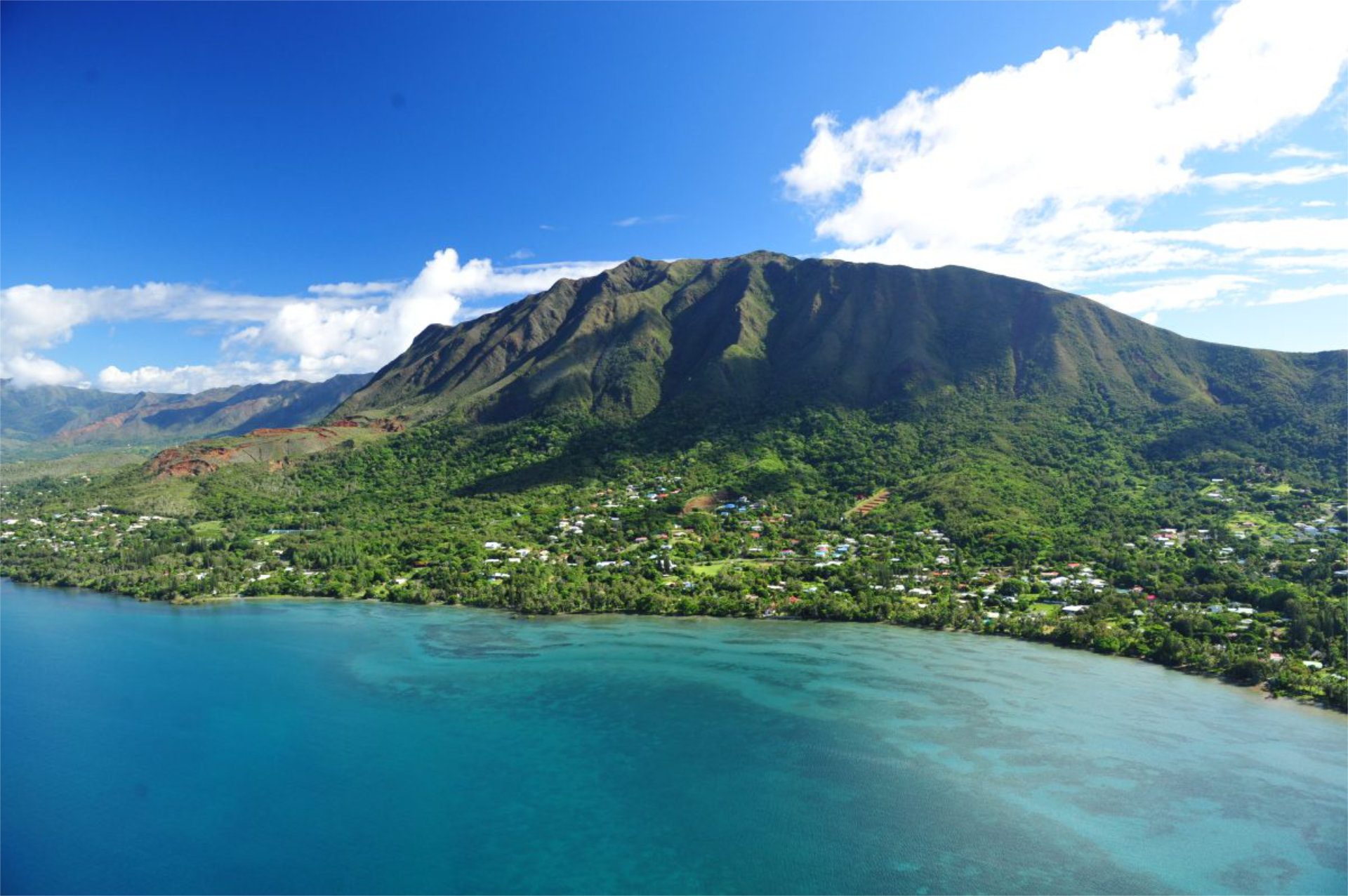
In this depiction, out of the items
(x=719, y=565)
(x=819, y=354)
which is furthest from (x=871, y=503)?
(x=819, y=354)

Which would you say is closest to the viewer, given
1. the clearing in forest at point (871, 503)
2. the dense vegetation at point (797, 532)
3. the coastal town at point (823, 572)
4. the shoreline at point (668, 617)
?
the shoreline at point (668, 617)

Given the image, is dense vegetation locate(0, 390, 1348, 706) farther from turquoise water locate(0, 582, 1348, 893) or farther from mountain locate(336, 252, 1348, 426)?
mountain locate(336, 252, 1348, 426)

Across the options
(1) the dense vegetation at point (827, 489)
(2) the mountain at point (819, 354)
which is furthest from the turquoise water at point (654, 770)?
(2) the mountain at point (819, 354)

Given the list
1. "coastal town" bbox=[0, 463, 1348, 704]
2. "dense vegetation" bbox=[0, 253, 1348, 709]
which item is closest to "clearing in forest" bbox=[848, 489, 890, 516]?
"coastal town" bbox=[0, 463, 1348, 704]

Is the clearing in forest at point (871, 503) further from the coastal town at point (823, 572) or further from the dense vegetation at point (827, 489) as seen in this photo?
the dense vegetation at point (827, 489)

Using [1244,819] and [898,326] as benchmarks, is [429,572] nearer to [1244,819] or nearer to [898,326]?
[1244,819]

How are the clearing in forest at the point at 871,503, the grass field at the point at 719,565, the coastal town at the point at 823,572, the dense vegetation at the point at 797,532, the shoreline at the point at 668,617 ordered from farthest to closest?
the clearing in forest at the point at 871,503
the grass field at the point at 719,565
the dense vegetation at the point at 797,532
the coastal town at the point at 823,572
the shoreline at the point at 668,617
